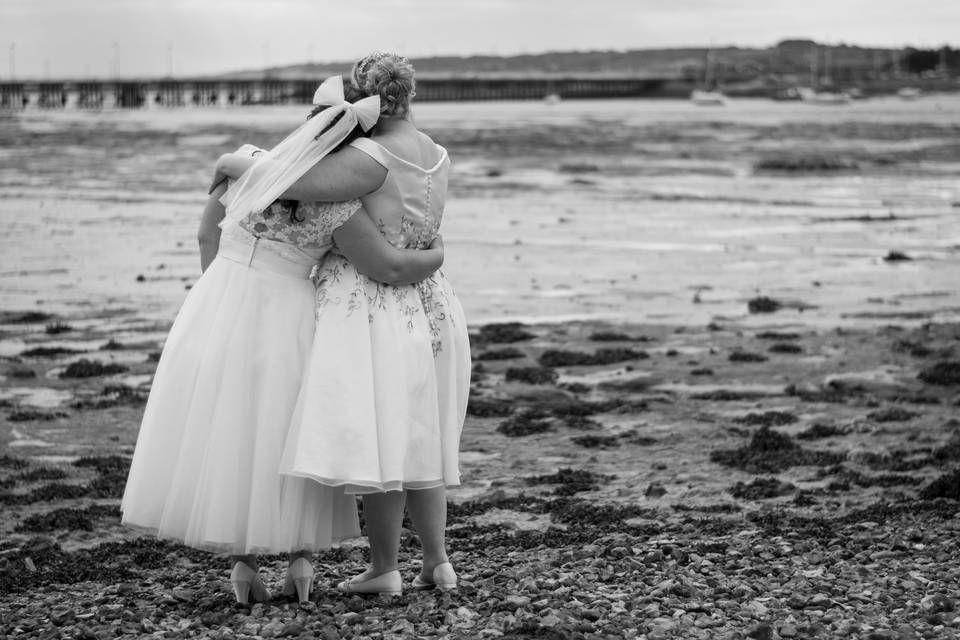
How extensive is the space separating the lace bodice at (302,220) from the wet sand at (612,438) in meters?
1.56

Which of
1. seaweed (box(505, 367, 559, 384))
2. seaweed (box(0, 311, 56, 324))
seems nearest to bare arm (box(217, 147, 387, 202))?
seaweed (box(505, 367, 559, 384))

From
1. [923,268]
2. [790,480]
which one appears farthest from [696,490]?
[923,268]

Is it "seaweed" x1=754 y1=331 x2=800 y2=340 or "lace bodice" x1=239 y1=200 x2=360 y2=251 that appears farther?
"seaweed" x1=754 y1=331 x2=800 y2=340

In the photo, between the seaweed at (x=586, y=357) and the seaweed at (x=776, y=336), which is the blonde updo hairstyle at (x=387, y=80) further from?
the seaweed at (x=776, y=336)

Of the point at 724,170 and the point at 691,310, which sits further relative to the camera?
the point at 724,170

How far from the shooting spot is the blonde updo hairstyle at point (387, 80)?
5.18 m

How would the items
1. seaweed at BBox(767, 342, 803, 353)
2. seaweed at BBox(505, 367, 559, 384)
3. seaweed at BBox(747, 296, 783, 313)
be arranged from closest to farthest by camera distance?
seaweed at BBox(505, 367, 559, 384) < seaweed at BBox(767, 342, 803, 353) < seaweed at BBox(747, 296, 783, 313)

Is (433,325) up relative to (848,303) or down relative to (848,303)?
up

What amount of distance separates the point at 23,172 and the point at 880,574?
37751 mm

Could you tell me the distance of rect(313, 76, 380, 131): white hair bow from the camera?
16.7ft

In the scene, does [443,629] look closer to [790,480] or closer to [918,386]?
[790,480]

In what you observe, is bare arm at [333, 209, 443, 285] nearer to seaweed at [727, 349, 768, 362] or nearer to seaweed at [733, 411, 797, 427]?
seaweed at [733, 411, 797, 427]

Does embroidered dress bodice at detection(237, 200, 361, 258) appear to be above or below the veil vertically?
below

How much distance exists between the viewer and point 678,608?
18.0 ft
